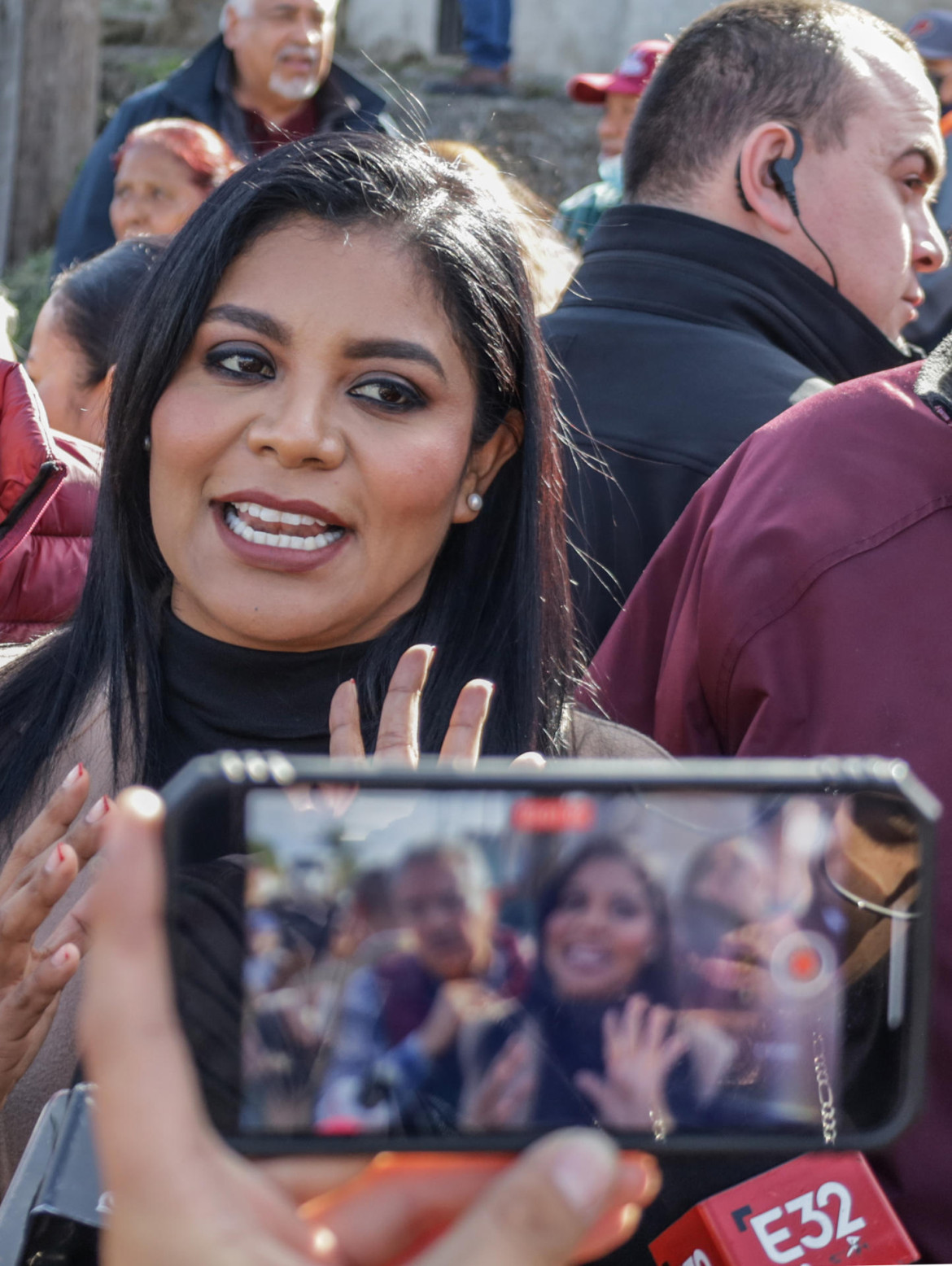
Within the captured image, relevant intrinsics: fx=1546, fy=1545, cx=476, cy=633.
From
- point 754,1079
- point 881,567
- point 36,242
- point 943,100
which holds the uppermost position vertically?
point 754,1079

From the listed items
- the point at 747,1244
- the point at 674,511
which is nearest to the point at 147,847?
the point at 747,1244

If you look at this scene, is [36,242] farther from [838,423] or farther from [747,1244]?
[747,1244]

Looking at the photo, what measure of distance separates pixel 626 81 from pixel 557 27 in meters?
5.69

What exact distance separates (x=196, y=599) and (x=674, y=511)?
3.20ft

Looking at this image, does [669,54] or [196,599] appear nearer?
[196,599]

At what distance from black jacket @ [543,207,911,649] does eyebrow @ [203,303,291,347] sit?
2.62 feet

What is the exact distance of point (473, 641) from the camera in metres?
2.09

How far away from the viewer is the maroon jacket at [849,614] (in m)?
1.71

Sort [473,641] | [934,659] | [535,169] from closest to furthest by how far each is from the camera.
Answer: [934,659], [473,641], [535,169]

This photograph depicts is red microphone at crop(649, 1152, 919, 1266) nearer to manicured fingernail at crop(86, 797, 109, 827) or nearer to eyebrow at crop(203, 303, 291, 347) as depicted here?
manicured fingernail at crop(86, 797, 109, 827)

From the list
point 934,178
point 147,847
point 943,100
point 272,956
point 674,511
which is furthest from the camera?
point 943,100

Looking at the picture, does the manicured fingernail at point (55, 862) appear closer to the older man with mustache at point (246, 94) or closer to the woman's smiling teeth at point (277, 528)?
the woman's smiling teeth at point (277, 528)

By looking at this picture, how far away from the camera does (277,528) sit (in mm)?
1931

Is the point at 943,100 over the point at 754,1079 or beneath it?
beneath
